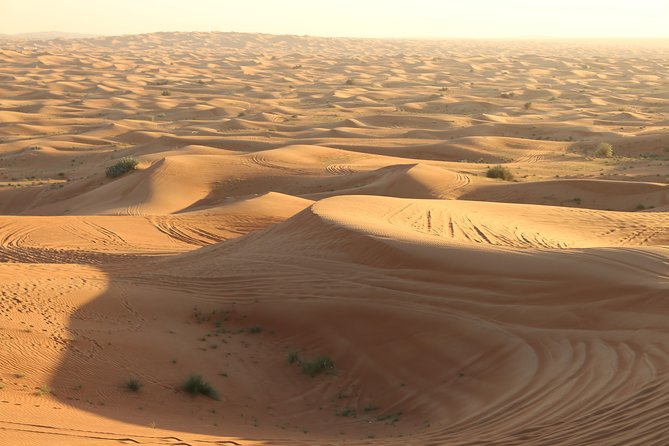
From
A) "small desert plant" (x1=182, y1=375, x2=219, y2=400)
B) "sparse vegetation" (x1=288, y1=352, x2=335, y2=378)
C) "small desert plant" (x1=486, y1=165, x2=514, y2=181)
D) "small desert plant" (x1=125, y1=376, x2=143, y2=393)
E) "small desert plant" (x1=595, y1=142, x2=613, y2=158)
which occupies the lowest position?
"small desert plant" (x1=595, y1=142, x2=613, y2=158)

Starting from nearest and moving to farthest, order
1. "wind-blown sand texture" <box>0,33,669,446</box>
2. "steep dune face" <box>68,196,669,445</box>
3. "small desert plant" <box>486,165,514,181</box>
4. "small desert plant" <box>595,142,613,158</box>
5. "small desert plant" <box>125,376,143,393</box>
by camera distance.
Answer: "steep dune face" <box>68,196,669,445</box> < "wind-blown sand texture" <box>0,33,669,446</box> < "small desert plant" <box>125,376,143,393</box> < "small desert plant" <box>486,165,514,181</box> < "small desert plant" <box>595,142,613,158</box>

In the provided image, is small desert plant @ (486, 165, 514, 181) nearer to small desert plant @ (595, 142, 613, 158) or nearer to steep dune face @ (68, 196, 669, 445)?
small desert plant @ (595, 142, 613, 158)

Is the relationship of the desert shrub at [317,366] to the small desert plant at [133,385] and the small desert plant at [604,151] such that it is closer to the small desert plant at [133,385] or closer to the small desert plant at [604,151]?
the small desert plant at [133,385]

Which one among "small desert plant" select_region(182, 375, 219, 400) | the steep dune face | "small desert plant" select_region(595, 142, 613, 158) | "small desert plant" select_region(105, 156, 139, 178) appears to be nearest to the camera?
the steep dune face

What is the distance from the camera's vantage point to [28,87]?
6272 centimetres

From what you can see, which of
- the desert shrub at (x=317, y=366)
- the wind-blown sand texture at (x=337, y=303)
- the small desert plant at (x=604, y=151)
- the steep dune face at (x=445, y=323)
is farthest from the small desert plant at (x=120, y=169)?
the small desert plant at (x=604, y=151)

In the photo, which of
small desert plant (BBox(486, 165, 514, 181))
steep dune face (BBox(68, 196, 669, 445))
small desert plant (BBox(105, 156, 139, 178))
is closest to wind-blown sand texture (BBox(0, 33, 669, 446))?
steep dune face (BBox(68, 196, 669, 445))

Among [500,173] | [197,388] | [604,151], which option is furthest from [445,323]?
[604,151]

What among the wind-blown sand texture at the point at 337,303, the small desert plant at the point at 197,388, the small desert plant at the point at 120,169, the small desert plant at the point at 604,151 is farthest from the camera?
the small desert plant at the point at 604,151

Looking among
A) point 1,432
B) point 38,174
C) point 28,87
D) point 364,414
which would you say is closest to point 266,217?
point 364,414

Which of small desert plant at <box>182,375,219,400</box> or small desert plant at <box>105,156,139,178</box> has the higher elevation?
small desert plant at <box>182,375,219,400</box>

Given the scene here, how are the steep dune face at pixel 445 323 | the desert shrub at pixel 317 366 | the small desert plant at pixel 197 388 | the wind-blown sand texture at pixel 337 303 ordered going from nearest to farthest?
1. the steep dune face at pixel 445 323
2. the wind-blown sand texture at pixel 337 303
3. the small desert plant at pixel 197 388
4. the desert shrub at pixel 317 366

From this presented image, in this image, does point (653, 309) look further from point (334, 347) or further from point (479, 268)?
point (334, 347)

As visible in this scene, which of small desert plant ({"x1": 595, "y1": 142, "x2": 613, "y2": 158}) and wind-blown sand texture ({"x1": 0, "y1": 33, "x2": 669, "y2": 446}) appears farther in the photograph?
small desert plant ({"x1": 595, "y1": 142, "x2": 613, "y2": 158})
